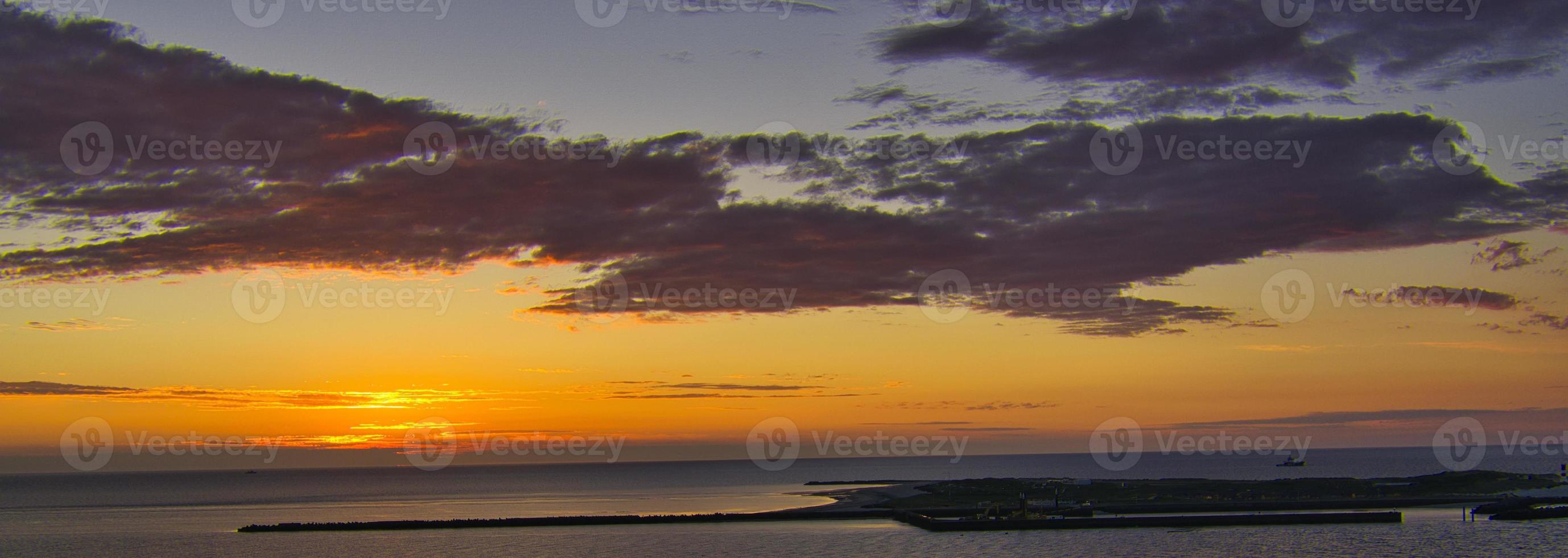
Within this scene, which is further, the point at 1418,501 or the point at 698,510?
the point at 698,510

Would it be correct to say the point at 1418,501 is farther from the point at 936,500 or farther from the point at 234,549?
the point at 234,549

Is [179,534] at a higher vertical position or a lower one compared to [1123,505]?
lower

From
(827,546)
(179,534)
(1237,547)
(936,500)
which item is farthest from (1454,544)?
(179,534)

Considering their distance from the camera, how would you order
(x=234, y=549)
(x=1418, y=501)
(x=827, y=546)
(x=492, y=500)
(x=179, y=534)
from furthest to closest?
(x=492, y=500)
(x=179, y=534)
(x=1418, y=501)
(x=234, y=549)
(x=827, y=546)

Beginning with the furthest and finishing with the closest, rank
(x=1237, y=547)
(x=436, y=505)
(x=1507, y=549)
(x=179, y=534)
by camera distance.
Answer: (x=436, y=505)
(x=179, y=534)
(x=1237, y=547)
(x=1507, y=549)

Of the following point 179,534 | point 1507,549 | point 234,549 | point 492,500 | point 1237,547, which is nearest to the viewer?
point 1507,549

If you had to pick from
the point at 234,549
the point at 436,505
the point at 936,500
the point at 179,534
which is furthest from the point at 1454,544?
the point at 436,505

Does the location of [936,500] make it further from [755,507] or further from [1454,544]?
[1454,544]

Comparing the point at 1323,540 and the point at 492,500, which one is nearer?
the point at 1323,540

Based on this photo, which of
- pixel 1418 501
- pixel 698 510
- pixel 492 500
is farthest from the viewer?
pixel 492 500

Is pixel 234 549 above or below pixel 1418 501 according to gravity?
below
